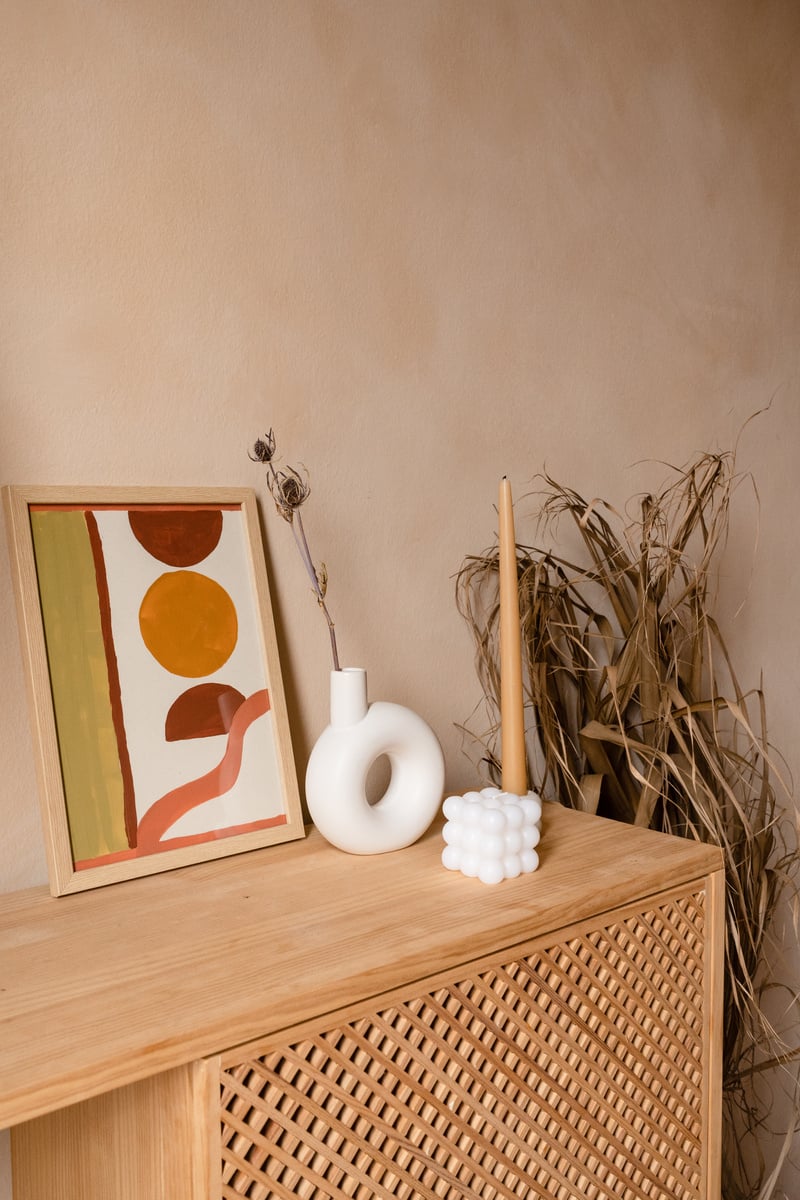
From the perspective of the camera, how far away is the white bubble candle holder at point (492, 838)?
1124mm

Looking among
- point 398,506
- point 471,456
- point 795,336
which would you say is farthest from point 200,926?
point 795,336

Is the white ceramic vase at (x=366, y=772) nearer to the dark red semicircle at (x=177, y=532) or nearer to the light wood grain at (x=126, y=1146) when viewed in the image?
the dark red semicircle at (x=177, y=532)

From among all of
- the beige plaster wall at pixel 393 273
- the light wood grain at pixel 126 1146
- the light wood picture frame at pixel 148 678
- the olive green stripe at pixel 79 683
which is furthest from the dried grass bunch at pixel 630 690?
the light wood grain at pixel 126 1146

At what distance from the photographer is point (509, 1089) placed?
1.03 m

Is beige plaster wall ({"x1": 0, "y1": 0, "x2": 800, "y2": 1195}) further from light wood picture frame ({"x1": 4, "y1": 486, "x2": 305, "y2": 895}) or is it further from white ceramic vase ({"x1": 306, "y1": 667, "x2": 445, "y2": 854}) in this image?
white ceramic vase ({"x1": 306, "y1": 667, "x2": 445, "y2": 854})

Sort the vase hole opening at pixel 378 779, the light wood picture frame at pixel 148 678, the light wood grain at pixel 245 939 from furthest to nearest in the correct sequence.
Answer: the vase hole opening at pixel 378 779, the light wood picture frame at pixel 148 678, the light wood grain at pixel 245 939

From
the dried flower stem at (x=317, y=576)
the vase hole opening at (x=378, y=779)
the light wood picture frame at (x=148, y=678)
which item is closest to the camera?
the light wood picture frame at (x=148, y=678)

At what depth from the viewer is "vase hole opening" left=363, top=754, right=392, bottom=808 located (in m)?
1.42

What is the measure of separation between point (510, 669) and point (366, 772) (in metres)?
0.23

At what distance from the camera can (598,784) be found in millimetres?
1522

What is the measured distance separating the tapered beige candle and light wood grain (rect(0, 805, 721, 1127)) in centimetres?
10

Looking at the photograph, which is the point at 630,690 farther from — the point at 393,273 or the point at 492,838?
the point at 393,273

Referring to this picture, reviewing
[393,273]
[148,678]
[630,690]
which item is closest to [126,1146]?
[148,678]

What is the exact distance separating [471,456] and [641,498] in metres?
0.42
